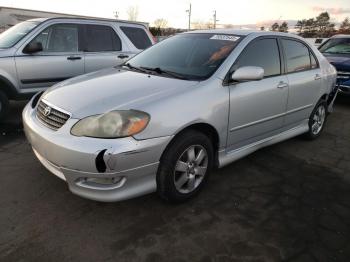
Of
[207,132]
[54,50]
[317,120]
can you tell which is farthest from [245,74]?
[54,50]

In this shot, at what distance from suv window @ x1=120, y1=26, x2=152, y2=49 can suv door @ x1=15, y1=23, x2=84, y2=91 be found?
1125 millimetres

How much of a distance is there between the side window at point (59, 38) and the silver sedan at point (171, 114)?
2.43 meters

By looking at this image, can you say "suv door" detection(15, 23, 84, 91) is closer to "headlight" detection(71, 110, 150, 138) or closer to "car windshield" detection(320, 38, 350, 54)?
"headlight" detection(71, 110, 150, 138)

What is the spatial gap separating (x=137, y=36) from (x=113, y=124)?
4.86 meters

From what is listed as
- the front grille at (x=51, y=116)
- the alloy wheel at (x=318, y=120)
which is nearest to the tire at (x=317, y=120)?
the alloy wheel at (x=318, y=120)

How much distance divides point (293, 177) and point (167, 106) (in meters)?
1.94

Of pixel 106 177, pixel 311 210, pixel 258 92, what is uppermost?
pixel 258 92

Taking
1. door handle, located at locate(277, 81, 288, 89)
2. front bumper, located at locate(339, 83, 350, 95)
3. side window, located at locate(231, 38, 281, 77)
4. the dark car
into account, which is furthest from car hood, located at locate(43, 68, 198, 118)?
front bumper, located at locate(339, 83, 350, 95)

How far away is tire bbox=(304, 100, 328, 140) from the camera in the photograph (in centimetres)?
496

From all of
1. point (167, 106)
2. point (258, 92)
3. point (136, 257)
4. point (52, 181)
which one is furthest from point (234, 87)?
point (52, 181)

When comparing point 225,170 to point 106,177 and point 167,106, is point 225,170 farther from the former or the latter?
Answer: point 106,177

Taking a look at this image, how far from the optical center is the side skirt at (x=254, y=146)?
3495mm

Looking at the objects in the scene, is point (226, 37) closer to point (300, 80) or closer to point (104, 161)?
point (300, 80)

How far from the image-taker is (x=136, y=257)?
2430 millimetres
